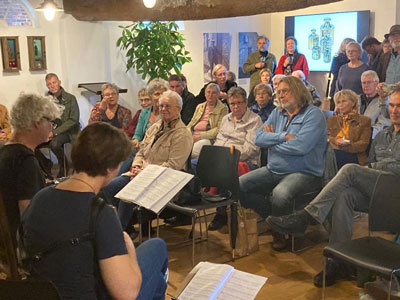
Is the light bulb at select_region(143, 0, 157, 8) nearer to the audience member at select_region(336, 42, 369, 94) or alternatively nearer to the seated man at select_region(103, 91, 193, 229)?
the seated man at select_region(103, 91, 193, 229)

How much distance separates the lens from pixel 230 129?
4.75 meters

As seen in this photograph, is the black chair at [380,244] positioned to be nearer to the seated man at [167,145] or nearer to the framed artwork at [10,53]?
the seated man at [167,145]

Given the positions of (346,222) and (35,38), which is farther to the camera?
(35,38)

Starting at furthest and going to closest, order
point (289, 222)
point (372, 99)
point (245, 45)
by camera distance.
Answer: point (245, 45), point (372, 99), point (289, 222)

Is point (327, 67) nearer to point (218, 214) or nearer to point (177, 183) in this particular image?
point (218, 214)

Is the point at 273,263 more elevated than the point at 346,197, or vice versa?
the point at 346,197

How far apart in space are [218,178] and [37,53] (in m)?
3.93

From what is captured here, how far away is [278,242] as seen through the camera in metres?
4.09

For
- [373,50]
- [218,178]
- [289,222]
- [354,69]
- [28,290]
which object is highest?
[373,50]

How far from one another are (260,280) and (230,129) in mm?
2588

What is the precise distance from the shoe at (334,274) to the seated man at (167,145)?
4.50 feet

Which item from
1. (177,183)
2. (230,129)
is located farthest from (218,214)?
(177,183)

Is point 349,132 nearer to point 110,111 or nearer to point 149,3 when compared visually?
point 110,111

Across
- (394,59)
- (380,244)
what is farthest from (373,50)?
(380,244)
